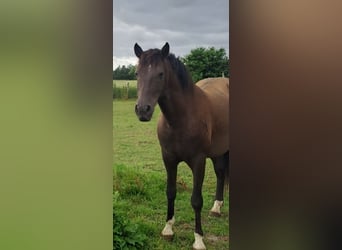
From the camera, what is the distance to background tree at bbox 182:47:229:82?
2045 millimetres

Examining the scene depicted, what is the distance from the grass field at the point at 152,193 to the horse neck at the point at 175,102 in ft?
0.37

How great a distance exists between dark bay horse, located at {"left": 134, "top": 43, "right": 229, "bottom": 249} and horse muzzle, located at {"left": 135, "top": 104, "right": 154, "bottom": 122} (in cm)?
8

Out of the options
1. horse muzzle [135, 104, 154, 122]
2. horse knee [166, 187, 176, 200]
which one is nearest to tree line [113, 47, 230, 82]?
horse muzzle [135, 104, 154, 122]

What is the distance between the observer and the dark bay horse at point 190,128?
2.08 metres

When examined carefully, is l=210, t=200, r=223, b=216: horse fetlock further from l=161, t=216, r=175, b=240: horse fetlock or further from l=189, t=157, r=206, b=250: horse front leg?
l=161, t=216, r=175, b=240: horse fetlock

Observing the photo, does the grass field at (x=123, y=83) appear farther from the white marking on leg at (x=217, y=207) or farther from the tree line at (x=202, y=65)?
the white marking on leg at (x=217, y=207)
